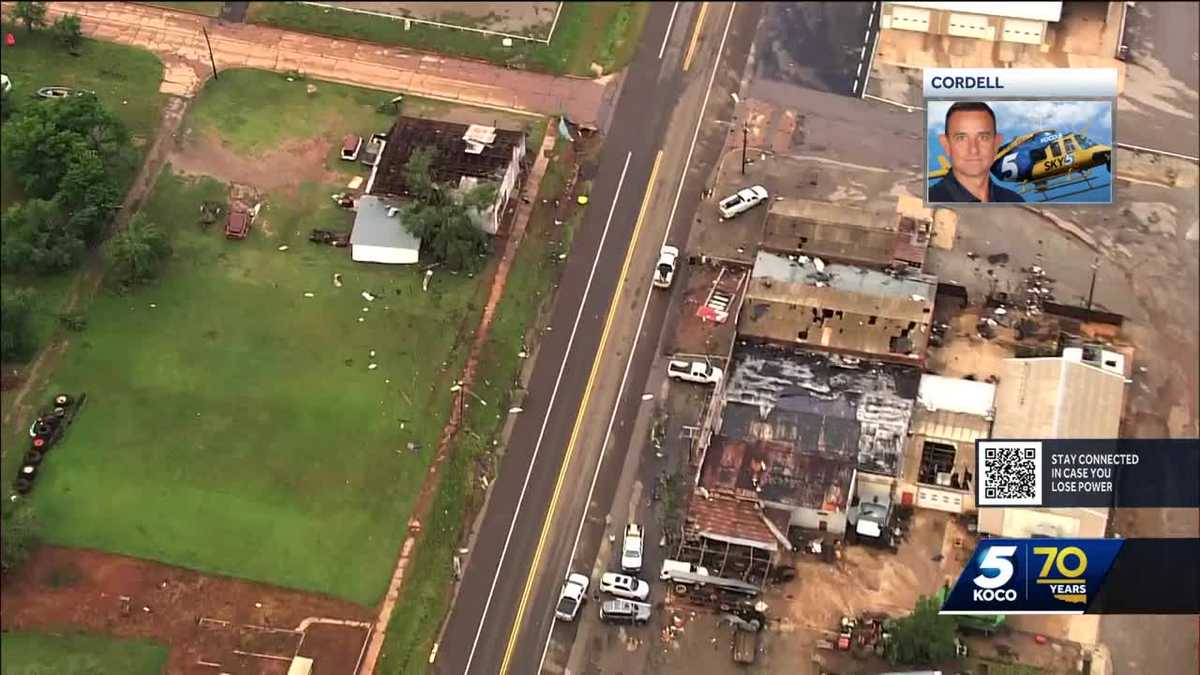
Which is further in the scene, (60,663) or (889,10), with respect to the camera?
(889,10)

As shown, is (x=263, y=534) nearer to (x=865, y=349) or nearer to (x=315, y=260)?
(x=315, y=260)

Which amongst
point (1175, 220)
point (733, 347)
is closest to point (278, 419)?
point (733, 347)

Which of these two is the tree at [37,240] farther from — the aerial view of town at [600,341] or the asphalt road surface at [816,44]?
the asphalt road surface at [816,44]

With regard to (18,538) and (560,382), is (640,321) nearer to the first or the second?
(560,382)

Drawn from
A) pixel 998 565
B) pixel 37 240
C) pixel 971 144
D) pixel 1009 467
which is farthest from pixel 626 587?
pixel 37 240

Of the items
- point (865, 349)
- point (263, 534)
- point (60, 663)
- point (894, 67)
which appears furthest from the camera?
point (894, 67)

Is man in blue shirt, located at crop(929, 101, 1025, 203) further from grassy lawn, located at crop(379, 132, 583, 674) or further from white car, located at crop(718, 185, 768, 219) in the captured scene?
grassy lawn, located at crop(379, 132, 583, 674)
